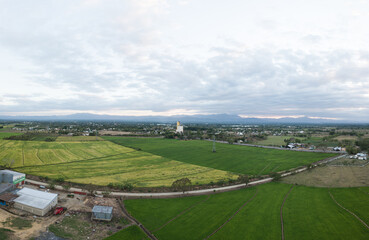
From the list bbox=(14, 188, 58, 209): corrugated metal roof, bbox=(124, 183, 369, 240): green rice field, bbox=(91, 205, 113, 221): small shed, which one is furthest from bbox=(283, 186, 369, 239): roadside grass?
Answer: bbox=(14, 188, 58, 209): corrugated metal roof

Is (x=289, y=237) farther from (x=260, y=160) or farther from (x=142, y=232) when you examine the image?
(x=260, y=160)

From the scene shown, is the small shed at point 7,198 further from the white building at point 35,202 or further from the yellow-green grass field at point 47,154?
the yellow-green grass field at point 47,154

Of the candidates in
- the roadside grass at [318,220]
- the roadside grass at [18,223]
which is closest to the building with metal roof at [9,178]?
the roadside grass at [18,223]

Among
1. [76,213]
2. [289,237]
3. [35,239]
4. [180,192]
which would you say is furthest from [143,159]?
[289,237]

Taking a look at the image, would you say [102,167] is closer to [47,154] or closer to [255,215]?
[47,154]

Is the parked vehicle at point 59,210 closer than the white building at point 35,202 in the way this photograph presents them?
No

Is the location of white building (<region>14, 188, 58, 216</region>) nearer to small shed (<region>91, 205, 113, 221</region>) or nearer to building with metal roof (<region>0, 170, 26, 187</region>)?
small shed (<region>91, 205, 113, 221</region>)
